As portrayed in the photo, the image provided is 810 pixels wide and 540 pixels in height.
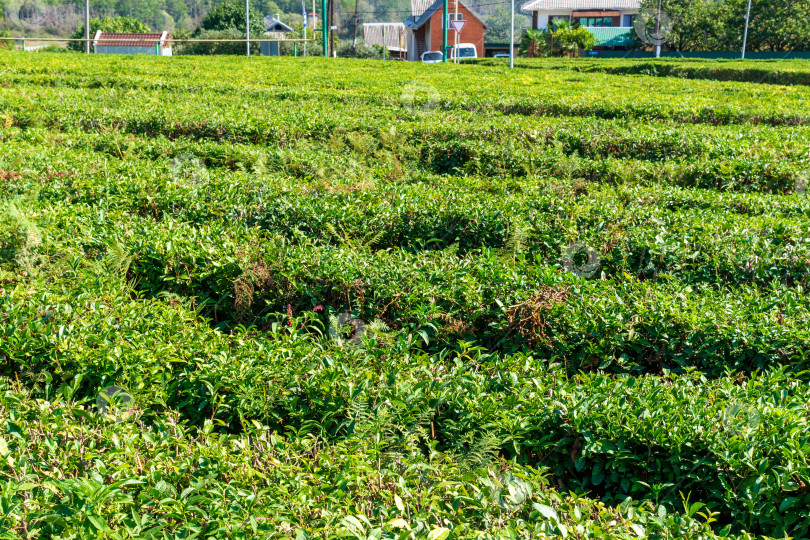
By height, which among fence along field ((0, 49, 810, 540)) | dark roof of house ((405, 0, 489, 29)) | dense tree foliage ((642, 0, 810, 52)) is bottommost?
fence along field ((0, 49, 810, 540))

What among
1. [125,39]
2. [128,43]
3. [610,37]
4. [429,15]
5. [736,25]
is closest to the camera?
[736,25]

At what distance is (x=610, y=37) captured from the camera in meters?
61.9

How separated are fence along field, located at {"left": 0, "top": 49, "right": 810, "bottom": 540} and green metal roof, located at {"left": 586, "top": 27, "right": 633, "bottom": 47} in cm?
5587

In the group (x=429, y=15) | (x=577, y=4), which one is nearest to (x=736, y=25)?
(x=577, y=4)

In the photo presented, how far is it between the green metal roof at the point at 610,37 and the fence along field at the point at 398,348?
55.9 m

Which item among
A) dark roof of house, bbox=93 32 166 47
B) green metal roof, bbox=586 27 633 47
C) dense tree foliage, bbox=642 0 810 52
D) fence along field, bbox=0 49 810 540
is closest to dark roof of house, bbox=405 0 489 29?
green metal roof, bbox=586 27 633 47

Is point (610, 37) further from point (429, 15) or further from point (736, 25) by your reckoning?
point (429, 15)

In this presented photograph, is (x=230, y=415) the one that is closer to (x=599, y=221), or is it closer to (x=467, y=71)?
(x=599, y=221)

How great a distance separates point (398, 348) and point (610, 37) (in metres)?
64.9

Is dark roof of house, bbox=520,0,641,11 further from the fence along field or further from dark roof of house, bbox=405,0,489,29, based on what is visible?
the fence along field

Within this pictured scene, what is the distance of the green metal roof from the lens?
200 ft


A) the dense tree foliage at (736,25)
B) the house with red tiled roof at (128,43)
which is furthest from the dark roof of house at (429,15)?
the house with red tiled roof at (128,43)

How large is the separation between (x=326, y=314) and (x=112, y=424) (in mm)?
2212

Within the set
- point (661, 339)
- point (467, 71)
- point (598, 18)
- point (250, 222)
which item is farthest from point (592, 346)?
point (598, 18)
